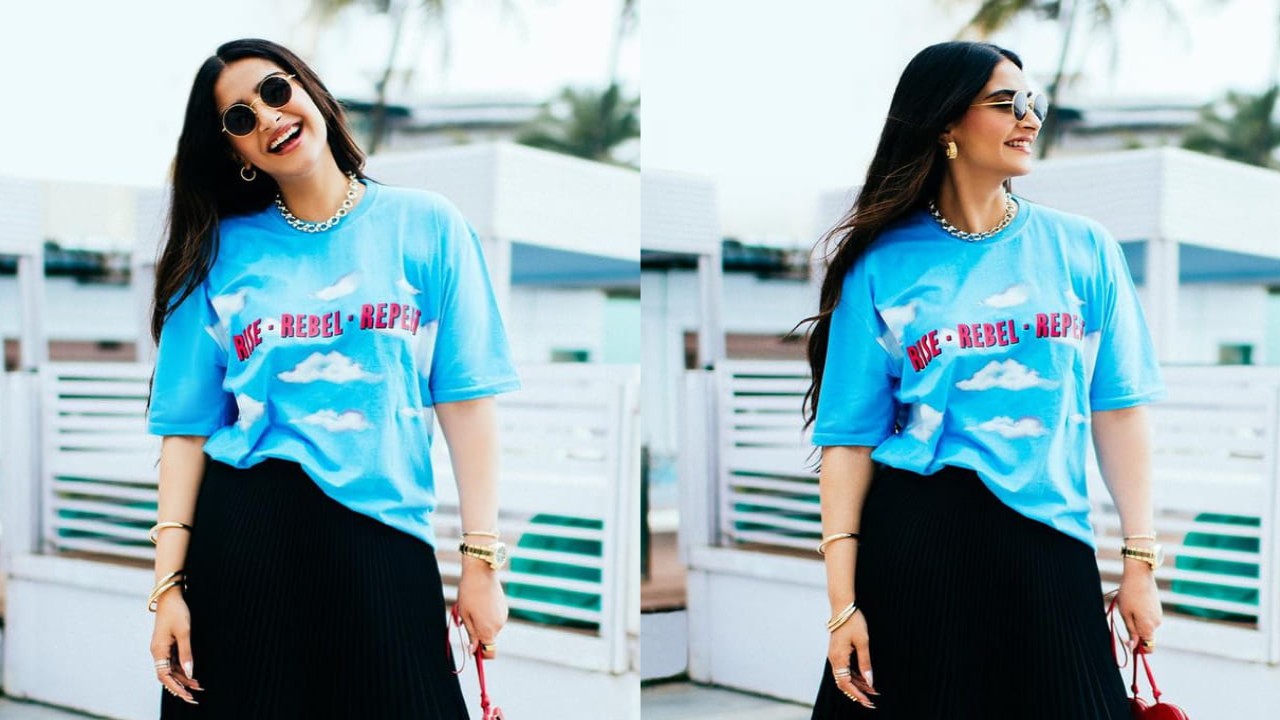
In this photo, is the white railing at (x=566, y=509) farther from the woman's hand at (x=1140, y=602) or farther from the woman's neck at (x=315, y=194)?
the woman's hand at (x=1140, y=602)

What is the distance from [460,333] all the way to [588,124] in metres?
8.10

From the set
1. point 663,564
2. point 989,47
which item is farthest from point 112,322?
point 989,47

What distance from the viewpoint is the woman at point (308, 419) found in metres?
1.61

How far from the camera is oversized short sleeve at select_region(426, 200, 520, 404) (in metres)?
1.65

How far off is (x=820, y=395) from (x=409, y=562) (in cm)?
68

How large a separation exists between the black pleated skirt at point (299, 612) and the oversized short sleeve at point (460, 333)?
24cm

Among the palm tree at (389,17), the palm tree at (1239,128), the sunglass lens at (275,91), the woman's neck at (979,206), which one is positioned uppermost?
the palm tree at (389,17)

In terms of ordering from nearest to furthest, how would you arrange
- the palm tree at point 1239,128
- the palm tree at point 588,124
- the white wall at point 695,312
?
the white wall at point 695,312
the palm tree at point 1239,128
the palm tree at point 588,124

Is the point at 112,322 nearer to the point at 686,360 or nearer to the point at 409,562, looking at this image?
the point at 686,360

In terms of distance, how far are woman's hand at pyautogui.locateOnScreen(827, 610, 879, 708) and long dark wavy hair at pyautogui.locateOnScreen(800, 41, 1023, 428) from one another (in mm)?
488

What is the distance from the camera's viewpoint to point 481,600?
1.66 meters

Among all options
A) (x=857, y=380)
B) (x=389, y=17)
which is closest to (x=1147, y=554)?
(x=857, y=380)

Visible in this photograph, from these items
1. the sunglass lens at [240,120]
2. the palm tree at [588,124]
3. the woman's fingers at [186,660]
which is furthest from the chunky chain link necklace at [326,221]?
the palm tree at [588,124]

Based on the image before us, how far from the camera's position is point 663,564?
4293 millimetres
